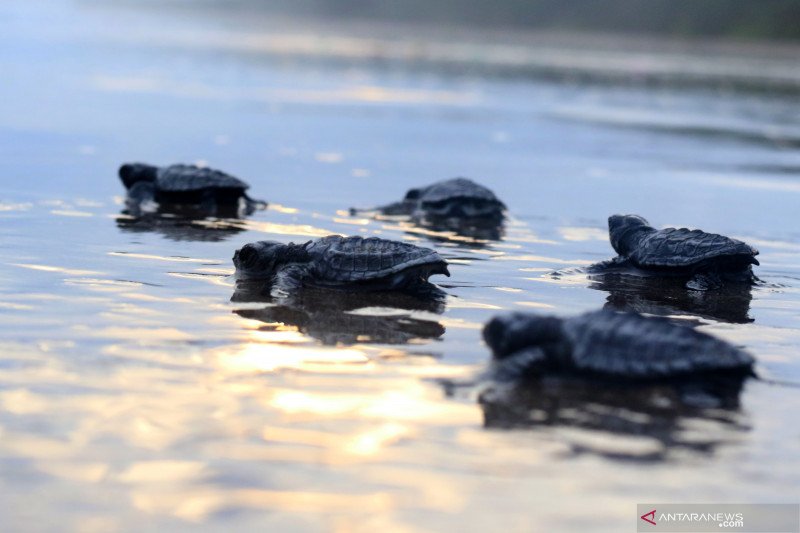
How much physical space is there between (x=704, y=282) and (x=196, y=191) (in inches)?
202

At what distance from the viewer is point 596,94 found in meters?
31.1

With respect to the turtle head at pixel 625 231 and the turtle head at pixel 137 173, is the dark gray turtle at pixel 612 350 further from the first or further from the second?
the turtle head at pixel 137 173

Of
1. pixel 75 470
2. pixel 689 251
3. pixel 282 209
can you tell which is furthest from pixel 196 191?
pixel 75 470

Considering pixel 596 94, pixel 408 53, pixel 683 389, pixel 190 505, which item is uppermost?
pixel 408 53

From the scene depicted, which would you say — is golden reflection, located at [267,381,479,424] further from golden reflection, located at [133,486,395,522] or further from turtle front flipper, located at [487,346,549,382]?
golden reflection, located at [133,486,395,522]

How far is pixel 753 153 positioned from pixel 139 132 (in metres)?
9.27

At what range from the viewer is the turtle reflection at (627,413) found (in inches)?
195

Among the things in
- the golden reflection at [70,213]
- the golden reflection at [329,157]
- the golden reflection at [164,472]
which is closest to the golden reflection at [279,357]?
the golden reflection at [164,472]

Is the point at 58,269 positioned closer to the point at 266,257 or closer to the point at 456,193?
the point at 266,257

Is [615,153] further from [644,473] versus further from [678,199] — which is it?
[644,473]

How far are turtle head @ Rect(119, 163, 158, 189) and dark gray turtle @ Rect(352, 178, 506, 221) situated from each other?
2.29 meters

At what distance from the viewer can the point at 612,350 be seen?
18.3ft

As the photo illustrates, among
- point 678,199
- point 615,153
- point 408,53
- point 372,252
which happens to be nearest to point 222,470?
point 372,252

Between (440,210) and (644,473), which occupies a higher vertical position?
(440,210)
